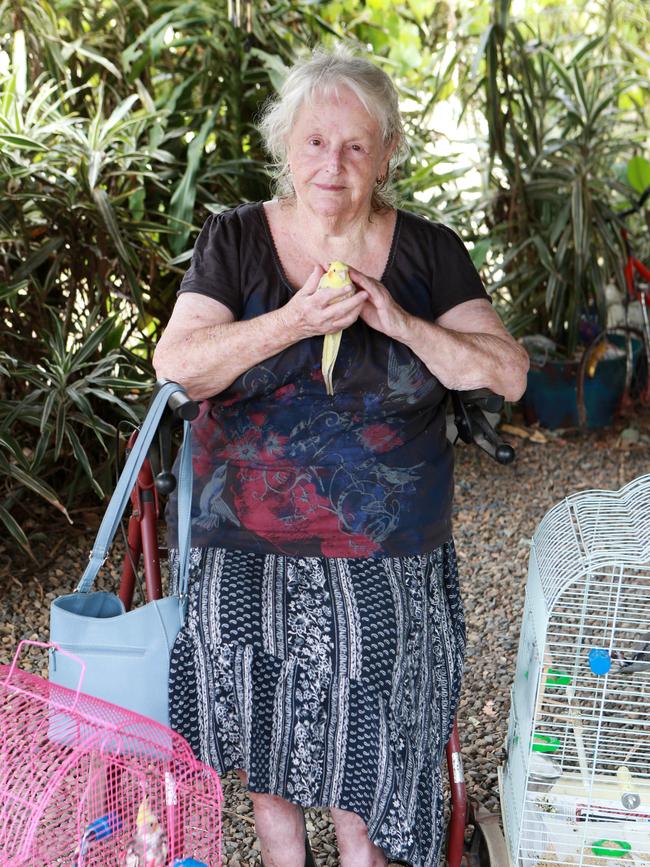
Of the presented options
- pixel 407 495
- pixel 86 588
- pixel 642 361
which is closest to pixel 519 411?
pixel 642 361

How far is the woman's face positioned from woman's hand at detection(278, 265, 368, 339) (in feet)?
0.75

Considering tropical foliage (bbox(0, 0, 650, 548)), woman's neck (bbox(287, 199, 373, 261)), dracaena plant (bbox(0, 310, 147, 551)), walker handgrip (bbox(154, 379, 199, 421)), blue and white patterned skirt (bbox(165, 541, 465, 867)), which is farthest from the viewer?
tropical foliage (bbox(0, 0, 650, 548))

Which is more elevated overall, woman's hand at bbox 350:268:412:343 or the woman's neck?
the woman's neck

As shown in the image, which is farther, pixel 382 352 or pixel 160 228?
pixel 160 228

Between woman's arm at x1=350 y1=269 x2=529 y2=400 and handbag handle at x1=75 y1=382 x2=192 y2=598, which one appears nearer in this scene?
handbag handle at x1=75 y1=382 x2=192 y2=598

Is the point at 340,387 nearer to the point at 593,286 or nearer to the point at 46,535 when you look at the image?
the point at 46,535

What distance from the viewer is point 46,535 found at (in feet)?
12.2

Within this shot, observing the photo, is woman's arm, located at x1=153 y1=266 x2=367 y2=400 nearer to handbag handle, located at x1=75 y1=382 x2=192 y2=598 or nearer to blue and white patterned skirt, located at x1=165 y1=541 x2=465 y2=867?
handbag handle, located at x1=75 y1=382 x2=192 y2=598

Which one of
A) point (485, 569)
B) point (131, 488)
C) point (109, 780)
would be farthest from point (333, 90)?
point (485, 569)

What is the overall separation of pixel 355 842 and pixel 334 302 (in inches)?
39.9

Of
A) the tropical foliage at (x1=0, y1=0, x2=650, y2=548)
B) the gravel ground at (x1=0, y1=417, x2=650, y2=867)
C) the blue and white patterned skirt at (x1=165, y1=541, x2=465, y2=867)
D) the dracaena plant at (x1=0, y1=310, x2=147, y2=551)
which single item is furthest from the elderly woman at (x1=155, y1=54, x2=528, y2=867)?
the tropical foliage at (x1=0, y1=0, x2=650, y2=548)

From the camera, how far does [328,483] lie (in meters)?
1.98

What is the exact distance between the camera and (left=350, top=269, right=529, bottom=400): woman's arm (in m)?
1.87

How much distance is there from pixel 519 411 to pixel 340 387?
3.57 meters
